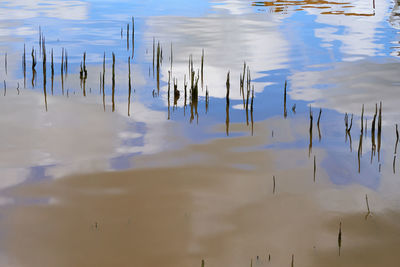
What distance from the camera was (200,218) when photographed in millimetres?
4004

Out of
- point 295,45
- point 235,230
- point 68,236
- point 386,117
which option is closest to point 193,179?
point 235,230

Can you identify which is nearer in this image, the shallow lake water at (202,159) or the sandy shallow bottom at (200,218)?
the sandy shallow bottom at (200,218)

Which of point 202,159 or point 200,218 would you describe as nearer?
point 200,218

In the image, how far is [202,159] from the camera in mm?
5168

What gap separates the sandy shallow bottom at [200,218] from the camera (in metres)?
3.51

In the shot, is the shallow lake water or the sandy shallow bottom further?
the shallow lake water

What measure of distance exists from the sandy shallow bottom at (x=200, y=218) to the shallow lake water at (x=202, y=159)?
0.04ft

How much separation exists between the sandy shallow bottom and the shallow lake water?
0.01m

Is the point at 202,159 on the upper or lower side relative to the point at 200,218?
upper

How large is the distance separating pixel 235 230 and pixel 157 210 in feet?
2.09

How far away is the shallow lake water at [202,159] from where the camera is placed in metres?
3.64

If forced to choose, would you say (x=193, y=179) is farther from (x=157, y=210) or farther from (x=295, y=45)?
(x=295, y=45)

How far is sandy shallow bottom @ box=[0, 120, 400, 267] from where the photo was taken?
3506 millimetres

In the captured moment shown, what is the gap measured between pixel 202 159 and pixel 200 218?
48.1 inches
